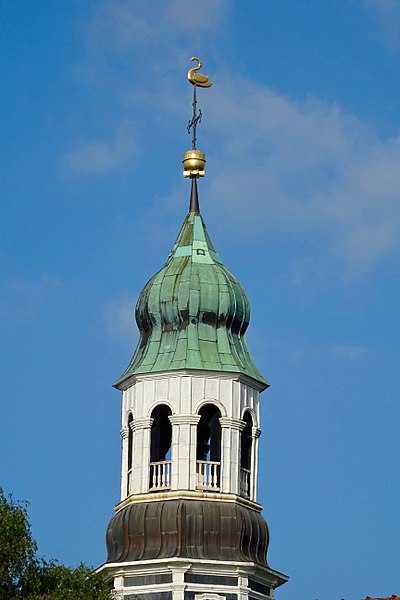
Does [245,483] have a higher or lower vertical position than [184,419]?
lower

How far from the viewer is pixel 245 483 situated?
80062 mm

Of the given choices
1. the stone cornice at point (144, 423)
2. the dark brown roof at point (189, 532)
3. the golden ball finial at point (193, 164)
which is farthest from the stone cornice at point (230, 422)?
the golden ball finial at point (193, 164)

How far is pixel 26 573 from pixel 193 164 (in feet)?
61.9

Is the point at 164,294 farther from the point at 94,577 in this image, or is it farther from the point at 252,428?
the point at 94,577

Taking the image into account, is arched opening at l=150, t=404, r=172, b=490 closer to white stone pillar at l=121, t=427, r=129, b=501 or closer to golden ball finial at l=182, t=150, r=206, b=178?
white stone pillar at l=121, t=427, r=129, b=501

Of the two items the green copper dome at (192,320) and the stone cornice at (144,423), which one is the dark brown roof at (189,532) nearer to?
the stone cornice at (144,423)

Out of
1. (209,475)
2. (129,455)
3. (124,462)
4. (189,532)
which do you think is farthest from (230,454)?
(124,462)

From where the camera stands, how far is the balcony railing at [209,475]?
7894 centimetres

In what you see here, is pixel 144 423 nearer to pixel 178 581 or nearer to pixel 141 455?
pixel 141 455

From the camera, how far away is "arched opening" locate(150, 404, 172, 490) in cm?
7931

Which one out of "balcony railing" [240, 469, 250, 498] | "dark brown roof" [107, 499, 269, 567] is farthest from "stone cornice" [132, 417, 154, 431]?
"balcony railing" [240, 469, 250, 498]

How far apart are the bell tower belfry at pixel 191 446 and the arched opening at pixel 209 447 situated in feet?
0.14

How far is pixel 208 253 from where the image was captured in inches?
3275

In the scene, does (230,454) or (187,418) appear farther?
(230,454)
